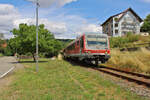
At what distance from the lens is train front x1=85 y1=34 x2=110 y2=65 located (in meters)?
14.4

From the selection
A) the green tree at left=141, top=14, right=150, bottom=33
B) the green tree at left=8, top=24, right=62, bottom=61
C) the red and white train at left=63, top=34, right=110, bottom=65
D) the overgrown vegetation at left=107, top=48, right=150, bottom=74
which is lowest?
the overgrown vegetation at left=107, top=48, right=150, bottom=74

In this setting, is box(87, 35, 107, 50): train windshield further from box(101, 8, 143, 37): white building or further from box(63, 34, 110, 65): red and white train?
box(101, 8, 143, 37): white building

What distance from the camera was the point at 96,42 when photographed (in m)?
14.9

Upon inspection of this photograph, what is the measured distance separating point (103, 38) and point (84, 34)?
1.87 meters

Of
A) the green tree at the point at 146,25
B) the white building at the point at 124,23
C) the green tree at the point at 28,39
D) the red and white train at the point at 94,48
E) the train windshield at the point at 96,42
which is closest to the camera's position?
the red and white train at the point at 94,48

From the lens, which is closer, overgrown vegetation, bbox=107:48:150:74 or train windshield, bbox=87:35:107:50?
overgrown vegetation, bbox=107:48:150:74

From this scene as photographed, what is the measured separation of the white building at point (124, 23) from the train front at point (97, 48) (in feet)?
168

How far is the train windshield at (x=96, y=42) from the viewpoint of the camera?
47.9 ft

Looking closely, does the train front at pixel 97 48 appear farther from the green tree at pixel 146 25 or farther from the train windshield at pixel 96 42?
the green tree at pixel 146 25

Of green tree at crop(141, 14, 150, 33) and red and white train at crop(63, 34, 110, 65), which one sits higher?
green tree at crop(141, 14, 150, 33)

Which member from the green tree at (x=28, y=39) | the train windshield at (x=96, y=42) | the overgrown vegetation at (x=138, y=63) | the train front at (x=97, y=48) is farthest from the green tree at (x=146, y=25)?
the train front at (x=97, y=48)

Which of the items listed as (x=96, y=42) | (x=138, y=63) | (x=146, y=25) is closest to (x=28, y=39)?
(x=96, y=42)

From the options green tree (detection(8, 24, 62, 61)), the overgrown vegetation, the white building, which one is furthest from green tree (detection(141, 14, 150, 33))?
the overgrown vegetation

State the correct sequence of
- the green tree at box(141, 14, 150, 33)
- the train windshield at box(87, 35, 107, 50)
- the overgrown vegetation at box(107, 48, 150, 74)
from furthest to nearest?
the green tree at box(141, 14, 150, 33)
the train windshield at box(87, 35, 107, 50)
the overgrown vegetation at box(107, 48, 150, 74)
